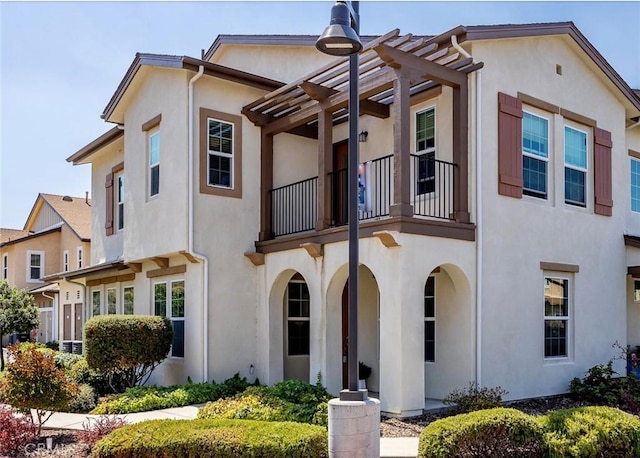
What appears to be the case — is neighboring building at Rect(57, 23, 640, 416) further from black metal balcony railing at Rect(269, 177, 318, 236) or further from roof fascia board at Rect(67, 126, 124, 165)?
roof fascia board at Rect(67, 126, 124, 165)

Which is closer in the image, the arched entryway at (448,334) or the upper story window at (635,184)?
the arched entryway at (448,334)

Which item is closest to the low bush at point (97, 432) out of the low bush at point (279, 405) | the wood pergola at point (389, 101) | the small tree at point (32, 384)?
the small tree at point (32, 384)

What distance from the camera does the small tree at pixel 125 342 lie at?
12.8m

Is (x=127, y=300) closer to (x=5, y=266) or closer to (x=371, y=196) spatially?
(x=371, y=196)

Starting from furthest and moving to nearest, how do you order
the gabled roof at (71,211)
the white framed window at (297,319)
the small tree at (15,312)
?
the gabled roof at (71,211) < the small tree at (15,312) < the white framed window at (297,319)

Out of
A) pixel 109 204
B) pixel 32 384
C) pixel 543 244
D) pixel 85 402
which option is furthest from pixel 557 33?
pixel 109 204

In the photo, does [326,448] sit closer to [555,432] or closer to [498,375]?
[555,432]

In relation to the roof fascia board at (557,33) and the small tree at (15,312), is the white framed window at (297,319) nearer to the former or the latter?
the roof fascia board at (557,33)

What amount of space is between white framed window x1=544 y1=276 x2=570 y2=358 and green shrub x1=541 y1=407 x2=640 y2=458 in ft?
16.5

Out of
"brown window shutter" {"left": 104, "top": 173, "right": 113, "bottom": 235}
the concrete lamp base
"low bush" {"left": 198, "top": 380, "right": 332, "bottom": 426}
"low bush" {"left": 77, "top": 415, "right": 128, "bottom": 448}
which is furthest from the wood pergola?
"brown window shutter" {"left": 104, "top": 173, "right": 113, "bottom": 235}

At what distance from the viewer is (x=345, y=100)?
12.2 m

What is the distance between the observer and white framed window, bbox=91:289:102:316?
63.0 ft

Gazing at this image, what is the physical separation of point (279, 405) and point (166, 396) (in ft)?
10.5

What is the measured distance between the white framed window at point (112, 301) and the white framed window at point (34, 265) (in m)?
15.2
